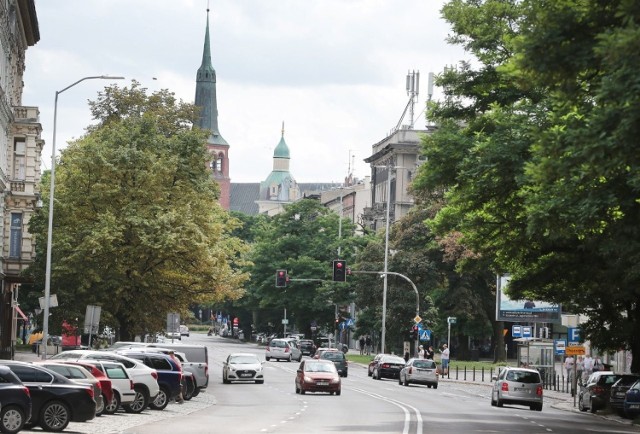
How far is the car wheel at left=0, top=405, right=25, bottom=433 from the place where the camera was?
26609 mm

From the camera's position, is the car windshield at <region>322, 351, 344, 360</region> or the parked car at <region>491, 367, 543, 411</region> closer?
the parked car at <region>491, 367, 543, 411</region>

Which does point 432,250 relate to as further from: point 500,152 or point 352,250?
point 500,152

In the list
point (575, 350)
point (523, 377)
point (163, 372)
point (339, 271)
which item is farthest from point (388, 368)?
point (163, 372)

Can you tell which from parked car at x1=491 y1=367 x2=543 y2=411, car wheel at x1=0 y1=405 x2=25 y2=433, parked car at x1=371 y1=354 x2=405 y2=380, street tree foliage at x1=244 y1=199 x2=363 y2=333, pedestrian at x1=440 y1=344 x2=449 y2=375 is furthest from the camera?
street tree foliage at x1=244 y1=199 x2=363 y2=333

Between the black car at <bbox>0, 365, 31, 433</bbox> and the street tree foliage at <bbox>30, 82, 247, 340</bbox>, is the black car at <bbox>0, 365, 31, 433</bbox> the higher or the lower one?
the lower one

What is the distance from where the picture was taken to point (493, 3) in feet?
136

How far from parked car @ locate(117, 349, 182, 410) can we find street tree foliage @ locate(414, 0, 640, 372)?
907 cm

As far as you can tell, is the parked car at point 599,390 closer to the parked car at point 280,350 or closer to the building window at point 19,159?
the building window at point 19,159

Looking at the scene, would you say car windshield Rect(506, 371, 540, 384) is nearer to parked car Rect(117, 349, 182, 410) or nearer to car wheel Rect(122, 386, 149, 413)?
parked car Rect(117, 349, 182, 410)

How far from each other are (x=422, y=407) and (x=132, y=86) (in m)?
38.7

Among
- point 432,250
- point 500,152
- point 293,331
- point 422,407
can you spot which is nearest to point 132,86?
point 432,250

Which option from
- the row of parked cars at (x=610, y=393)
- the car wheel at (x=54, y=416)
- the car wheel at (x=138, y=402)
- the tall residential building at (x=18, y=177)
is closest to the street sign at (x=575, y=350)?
the row of parked cars at (x=610, y=393)

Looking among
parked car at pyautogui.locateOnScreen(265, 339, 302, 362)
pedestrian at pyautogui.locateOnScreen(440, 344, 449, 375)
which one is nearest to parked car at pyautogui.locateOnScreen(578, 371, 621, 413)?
pedestrian at pyautogui.locateOnScreen(440, 344, 449, 375)

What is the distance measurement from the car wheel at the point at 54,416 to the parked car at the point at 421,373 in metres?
38.8
